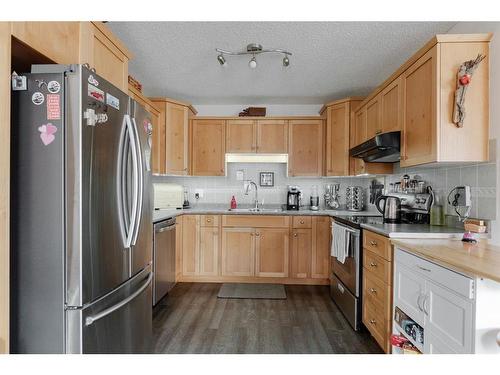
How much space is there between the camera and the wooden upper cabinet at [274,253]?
10.7ft

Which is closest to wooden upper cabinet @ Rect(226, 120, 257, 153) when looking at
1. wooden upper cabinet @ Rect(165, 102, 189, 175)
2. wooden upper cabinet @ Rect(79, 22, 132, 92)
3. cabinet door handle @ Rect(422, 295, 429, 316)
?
wooden upper cabinet @ Rect(165, 102, 189, 175)

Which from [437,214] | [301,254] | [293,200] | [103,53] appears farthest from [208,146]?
[437,214]

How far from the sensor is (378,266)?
6.30 ft

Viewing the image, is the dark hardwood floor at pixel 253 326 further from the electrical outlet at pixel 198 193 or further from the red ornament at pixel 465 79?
the red ornament at pixel 465 79

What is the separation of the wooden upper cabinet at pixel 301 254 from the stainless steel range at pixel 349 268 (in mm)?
467

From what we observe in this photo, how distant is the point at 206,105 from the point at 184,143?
2.66ft

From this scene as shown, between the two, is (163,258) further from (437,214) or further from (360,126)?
(360,126)

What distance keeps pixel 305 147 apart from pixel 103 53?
104 inches

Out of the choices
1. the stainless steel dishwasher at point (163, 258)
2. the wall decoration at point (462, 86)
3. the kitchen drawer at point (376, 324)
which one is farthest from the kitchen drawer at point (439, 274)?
the stainless steel dishwasher at point (163, 258)

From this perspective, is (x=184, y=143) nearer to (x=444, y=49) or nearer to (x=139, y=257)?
(x=139, y=257)

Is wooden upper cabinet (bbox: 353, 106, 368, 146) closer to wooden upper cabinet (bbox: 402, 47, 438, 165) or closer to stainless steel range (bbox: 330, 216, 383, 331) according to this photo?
wooden upper cabinet (bbox: 402, 47, 438, 165)

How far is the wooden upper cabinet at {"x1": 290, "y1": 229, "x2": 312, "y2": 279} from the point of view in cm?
325

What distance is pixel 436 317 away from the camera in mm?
1287

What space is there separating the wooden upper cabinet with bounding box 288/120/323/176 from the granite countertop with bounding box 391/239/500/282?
6.51 feet
